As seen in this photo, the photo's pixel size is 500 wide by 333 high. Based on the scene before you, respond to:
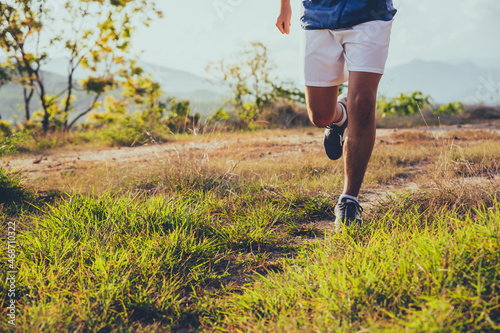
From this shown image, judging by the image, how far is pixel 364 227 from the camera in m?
2.05

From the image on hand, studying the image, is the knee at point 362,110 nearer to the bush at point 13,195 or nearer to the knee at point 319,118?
the knee at point 319,118

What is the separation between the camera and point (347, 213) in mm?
2154

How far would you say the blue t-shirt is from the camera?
84.4 inches

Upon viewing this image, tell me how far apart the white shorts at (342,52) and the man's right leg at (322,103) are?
5 centimetres

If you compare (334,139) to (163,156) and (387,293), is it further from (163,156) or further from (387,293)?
(387,293)

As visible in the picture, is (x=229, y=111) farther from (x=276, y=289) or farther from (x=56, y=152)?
(x=276, y=289)

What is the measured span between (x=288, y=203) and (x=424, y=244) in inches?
46.6

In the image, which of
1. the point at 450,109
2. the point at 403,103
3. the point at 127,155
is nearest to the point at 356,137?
the point at 127,155

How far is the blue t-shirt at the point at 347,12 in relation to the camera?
2.14 meters

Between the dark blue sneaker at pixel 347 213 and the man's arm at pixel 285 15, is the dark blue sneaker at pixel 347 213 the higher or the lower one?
the lower one

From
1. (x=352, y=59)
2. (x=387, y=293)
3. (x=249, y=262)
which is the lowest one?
(x=249, y=262)

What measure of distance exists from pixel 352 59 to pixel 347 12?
10.7 inches

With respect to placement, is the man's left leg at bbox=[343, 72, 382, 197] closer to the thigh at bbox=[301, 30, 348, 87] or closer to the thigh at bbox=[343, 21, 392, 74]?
the thigh at bbox=[343, 21, 392, 74]

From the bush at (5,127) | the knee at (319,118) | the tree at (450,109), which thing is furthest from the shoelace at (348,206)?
the bush at (5,127)
